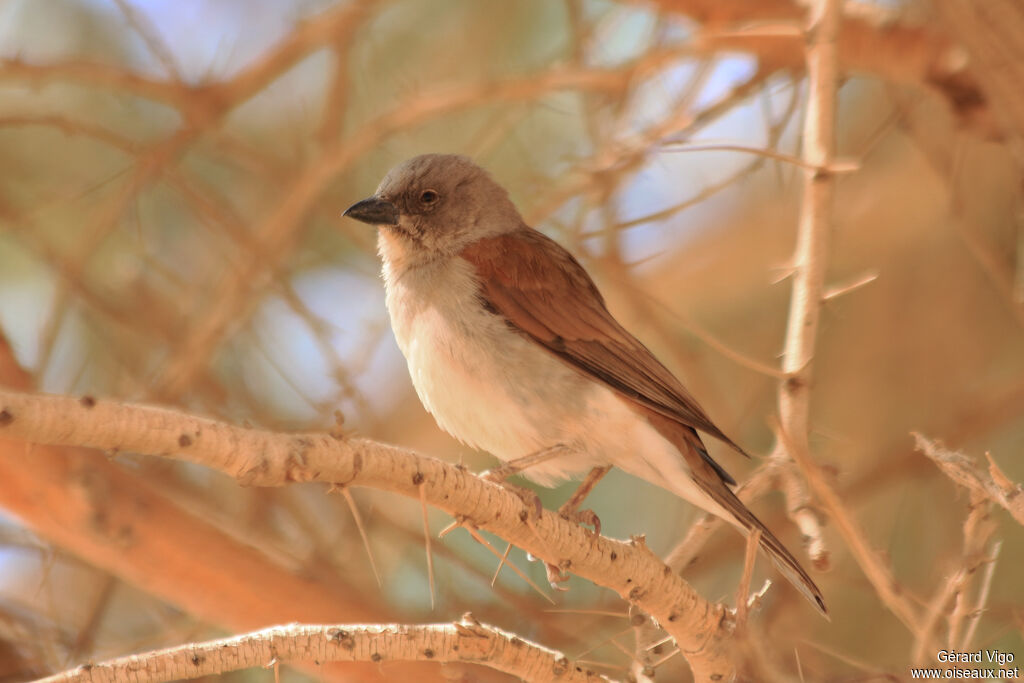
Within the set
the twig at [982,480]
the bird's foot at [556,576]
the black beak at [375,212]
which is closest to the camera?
the twig at [982,480]

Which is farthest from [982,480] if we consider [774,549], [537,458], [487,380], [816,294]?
[487,380]

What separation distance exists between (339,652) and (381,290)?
3.58m

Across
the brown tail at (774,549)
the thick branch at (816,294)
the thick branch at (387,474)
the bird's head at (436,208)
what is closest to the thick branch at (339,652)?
the thick branch at (387,474)

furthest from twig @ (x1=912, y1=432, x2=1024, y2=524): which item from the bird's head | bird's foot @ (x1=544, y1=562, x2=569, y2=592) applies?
the bird's head

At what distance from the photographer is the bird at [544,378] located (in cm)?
393

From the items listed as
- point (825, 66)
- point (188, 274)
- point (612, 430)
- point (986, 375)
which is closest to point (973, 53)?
point (825, 66)

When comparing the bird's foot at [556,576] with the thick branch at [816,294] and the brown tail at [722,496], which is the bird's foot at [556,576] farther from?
the thick branch at [816,294]

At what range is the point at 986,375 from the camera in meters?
6.81

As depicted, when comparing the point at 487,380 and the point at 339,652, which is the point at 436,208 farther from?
the point at 339,652

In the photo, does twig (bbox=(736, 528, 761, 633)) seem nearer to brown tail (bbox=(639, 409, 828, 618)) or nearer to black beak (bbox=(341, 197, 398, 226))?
brown tail (bbox=(639, 409, 828, 618))

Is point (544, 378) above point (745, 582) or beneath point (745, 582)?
above

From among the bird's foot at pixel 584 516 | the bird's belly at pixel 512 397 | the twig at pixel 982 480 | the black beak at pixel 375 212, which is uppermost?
the black beak at pixel 375 212

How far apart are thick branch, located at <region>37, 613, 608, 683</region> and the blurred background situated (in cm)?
42

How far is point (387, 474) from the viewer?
8.34ft
